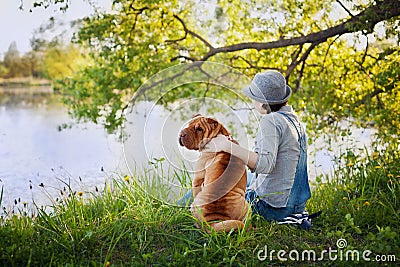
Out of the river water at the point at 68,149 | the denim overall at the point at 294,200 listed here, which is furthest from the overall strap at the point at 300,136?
the river water at the point at 68,149

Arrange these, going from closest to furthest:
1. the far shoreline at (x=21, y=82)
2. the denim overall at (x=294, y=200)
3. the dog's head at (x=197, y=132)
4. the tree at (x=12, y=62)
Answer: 1. the dog's head at (x=197, y=132)
2. the denim overall at (x=294, y=200)
3. the tree at (x=12, y=62)
4. the far shoreline at (x=21, y=82)

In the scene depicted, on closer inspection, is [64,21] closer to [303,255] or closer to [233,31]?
[233,31]

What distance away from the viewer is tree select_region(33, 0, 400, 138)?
19.0 feet

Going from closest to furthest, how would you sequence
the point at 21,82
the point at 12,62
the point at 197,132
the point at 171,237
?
1. the point at 197,132
2. the point at 171,237
3. the point at 12,62
4. the point at 21,82

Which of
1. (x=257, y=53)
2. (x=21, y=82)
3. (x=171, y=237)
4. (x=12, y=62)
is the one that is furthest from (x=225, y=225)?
(x=21, y=82)

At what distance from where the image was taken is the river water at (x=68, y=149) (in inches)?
114

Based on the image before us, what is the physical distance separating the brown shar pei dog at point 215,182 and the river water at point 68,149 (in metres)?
0.08

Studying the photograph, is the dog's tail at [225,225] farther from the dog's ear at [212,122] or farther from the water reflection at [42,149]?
the water reflection at [42,149]

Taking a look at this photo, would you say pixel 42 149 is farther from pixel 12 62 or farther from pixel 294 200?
pixel 294 200

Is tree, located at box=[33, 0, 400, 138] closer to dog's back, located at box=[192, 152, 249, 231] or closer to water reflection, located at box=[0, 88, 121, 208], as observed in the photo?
water reflection, located at box=[0, 88, 121, 208]

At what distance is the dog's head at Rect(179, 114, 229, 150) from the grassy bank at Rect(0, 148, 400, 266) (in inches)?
18.9

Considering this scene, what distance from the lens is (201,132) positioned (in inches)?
108

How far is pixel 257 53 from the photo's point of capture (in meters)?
6.57

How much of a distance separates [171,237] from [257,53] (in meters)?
4.06
